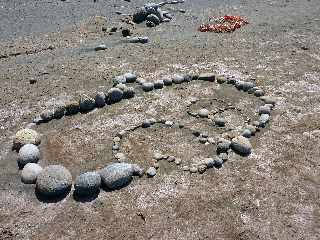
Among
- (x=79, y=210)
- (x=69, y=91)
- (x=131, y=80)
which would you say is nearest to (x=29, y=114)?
(x=69, y=91)

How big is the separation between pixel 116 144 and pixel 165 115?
195 cm

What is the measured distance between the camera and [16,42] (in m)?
17.9

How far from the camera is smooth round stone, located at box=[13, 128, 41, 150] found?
37.4 feet

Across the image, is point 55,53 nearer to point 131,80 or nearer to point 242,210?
point 131,80

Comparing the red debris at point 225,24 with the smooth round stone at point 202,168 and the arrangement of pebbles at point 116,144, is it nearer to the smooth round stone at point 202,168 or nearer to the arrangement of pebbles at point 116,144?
the arrangement of pebbles at point 116,144

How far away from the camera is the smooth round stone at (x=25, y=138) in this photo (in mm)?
11413

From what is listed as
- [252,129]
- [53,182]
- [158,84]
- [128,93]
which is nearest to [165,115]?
[128,93]

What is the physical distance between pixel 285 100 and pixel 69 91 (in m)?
6.36

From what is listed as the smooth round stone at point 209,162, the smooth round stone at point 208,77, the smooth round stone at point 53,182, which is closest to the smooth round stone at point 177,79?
the smooth round stone at point 208,77

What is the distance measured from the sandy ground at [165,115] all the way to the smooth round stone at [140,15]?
645 millimetres

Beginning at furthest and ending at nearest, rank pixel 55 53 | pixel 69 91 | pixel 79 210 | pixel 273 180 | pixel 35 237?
pixel 55 53, pixel 69 91, pixel 273 180, pixel 79 210, pixel 35 237

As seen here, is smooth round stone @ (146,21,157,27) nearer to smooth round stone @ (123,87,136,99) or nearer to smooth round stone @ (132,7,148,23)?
smooth round stone @ (132,7,148,23)

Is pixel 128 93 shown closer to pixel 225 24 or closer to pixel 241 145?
pixel 241 145

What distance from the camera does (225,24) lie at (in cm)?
1927
